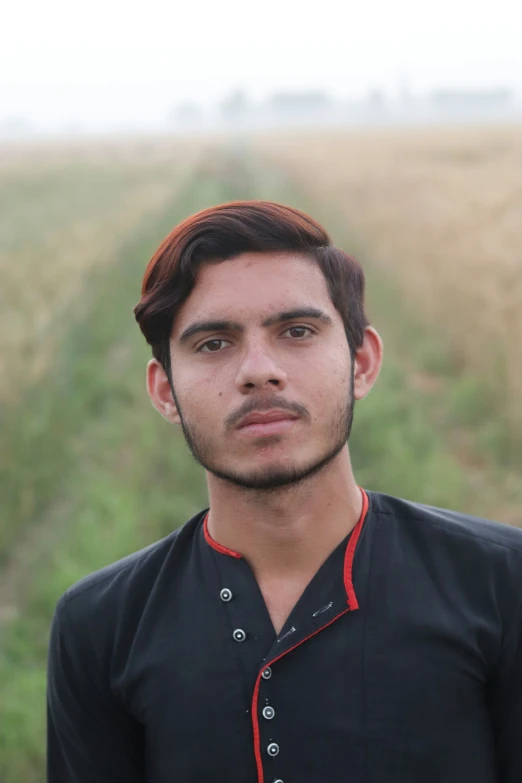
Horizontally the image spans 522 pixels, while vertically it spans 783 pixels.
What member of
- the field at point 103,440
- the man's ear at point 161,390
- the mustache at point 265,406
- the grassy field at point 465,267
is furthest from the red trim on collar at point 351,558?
the grassy field at point 465,267

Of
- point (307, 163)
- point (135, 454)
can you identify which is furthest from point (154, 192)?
point (135, 454)

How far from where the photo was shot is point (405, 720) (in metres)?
1.62

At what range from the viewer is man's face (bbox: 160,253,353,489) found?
173cm

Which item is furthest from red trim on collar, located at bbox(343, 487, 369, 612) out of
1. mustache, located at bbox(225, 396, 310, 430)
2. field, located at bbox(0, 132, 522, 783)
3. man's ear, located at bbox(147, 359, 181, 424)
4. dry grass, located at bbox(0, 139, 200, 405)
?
dry grass, located at bbox(0, 139, 200, 405)

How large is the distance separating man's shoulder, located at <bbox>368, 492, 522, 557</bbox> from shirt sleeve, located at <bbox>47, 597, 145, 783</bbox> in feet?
2.16

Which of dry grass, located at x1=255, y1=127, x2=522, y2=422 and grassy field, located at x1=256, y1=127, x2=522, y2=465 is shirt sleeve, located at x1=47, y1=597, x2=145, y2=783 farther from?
Answer: dry grass, located at x1=255, y1=127, x2=522, y2=422

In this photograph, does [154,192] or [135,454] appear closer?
[135,454]

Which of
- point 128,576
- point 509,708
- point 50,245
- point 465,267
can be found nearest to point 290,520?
point 128,576

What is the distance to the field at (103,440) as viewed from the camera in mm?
4547

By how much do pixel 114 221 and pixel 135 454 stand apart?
12.3m

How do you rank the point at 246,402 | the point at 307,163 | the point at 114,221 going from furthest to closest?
the point at 307,163 < the point at 114,221 < the point at 246,402

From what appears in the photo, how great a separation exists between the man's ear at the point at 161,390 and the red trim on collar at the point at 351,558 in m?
0.46

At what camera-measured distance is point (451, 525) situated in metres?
1.79

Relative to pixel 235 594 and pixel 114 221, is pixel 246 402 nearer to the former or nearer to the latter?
pixel 235 594
